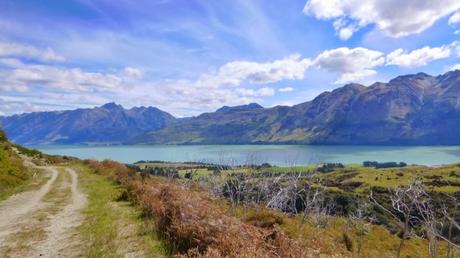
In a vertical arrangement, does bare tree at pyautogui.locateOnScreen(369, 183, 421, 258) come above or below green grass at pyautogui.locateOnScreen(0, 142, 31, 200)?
above

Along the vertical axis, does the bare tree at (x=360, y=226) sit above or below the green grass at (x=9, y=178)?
below

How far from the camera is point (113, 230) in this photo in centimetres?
1329

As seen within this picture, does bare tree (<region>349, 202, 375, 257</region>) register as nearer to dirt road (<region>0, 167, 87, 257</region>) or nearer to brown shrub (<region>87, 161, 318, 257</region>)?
brown shrub (<region>87, 161, 318, 257</region>)

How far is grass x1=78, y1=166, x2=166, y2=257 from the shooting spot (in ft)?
34.8

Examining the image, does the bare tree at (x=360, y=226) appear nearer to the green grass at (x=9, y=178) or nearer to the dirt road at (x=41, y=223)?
the dirt road at (x=41, y=223)

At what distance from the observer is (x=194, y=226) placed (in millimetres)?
10195

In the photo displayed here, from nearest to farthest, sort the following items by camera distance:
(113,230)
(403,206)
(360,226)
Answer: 1. (403,206)
2. (113,230)
3. (360,226)

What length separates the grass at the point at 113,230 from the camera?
34.8 ft

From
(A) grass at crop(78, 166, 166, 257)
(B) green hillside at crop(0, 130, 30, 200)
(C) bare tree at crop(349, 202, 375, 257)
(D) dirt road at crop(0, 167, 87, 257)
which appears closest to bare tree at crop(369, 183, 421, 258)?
(C) bare tree at crop(349, 202, 375, 257)

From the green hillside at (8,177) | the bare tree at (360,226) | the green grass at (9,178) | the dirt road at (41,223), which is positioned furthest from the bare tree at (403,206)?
the green hillside at (8,177)

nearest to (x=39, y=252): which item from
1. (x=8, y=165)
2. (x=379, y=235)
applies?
(x=8, y=165)

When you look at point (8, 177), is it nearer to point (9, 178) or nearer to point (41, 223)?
point (9, 178)

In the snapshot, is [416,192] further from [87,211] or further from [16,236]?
[87,211]

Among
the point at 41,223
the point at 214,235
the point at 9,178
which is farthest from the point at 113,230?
the point at 9,178
